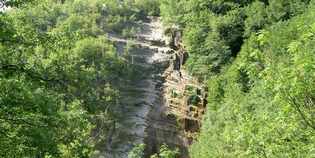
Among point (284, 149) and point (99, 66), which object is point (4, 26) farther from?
point (99, 66)

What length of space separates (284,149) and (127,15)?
160 feet

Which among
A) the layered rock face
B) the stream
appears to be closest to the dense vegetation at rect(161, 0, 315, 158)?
the layered rock face

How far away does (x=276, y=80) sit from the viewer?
948cm

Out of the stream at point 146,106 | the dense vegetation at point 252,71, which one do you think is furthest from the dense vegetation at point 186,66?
the stream at point 146,106

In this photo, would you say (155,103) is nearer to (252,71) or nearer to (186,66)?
(186,66)

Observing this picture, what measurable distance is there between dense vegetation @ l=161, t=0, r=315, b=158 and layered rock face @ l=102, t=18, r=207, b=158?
265cm

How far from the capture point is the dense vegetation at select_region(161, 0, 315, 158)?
911 cm

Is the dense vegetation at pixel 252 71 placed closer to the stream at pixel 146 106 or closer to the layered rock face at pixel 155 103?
the layered rock face at pixel 155 103

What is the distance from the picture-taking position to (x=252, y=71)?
32.2 ft

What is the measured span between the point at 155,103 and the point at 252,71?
1493 inches

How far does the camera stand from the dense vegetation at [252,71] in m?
9.11

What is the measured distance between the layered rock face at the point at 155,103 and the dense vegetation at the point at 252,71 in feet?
8.69

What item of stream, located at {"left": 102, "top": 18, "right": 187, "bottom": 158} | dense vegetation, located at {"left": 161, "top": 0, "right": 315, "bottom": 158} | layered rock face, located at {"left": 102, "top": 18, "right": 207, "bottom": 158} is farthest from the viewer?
layered rock face, located at {"left": 102, "top": 18, "right": 207, "bottom": 158}

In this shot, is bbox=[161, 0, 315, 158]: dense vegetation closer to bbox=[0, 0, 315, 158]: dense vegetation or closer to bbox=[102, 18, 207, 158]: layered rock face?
bbox=[0, 0, 315, 158]: dense vegetation
